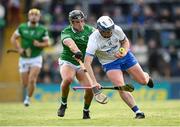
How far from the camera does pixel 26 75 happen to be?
23500 mm

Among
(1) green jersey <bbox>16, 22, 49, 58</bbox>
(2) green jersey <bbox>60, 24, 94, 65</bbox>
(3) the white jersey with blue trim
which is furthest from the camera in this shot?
(1) green jersey <bbox>16, 22, 49, 58</bbox>

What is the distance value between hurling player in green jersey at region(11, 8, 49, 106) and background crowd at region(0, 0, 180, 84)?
6080 millimetres

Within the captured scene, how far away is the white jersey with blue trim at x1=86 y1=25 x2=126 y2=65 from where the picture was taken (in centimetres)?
1580

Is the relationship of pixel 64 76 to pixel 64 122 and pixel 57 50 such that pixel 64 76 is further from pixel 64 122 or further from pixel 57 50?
pixel 57 50

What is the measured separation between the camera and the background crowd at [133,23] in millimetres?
30328

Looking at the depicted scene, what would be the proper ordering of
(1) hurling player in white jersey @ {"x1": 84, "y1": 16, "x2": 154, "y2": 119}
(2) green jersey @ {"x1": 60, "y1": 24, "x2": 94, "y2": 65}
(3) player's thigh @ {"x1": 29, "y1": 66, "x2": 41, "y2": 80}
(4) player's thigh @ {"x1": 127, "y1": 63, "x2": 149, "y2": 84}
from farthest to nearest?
1. (3) player's thigh @ {"x1": 29, "y1": 66, "x2": 41, "y2": 80}
2. (2) green jersey @ {"x1": 60, "y1": 24, "x2": 94, "y2": 65}
3. (4) player's thigh @ {"x1": 127, "y1": 63, "x2": 149, "y2": 84}
4. (1) hurling player in white jersey @ {"x1": 84, "y1": 16, "x2": 154, "y2": 119}

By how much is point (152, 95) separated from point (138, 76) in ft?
45.9

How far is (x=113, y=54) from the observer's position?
1600 centimetres

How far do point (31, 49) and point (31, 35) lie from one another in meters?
0.46

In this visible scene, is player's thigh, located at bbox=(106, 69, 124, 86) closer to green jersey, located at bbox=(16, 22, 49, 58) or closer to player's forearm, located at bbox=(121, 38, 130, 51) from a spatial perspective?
player's forearm, located at bbox=(121, 38, 130, 51)

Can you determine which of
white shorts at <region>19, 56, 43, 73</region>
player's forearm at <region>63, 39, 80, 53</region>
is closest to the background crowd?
white shorts at <region>19, 56, 43, 73</region>

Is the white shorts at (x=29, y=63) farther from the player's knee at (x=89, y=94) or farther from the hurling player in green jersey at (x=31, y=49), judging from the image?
the player's knee at (x=89, y=94)

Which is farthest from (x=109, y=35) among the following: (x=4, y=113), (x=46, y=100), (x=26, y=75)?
(x=46, y=100)

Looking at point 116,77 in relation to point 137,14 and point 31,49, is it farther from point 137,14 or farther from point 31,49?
point 137,14
